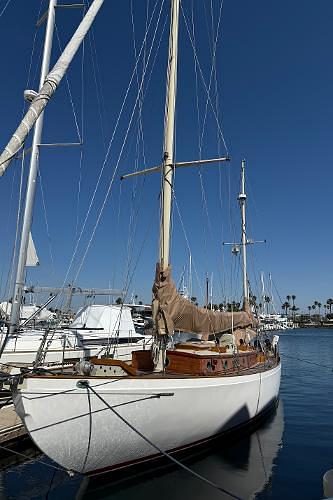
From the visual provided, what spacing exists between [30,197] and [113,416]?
39.3ft

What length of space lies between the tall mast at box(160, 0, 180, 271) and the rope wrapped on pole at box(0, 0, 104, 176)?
3.44 metres

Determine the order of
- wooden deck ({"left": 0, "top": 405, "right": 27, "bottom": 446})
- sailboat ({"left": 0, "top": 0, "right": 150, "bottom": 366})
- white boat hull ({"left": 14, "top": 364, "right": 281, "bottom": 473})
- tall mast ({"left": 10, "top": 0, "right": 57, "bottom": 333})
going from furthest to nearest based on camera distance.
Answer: tall mast ({"left": 10, "top": 0, "right": 57, "bottom": 333})
sailboat ({"left": 0, "top": 0, "right": 150, "bottom": 366})
wooden deck ({"left": 0, "top": 405, "right": 27, "bottom": 446})
white boat hull ({"left": 14, "top": 364, "right": 281, "bottom": 473})

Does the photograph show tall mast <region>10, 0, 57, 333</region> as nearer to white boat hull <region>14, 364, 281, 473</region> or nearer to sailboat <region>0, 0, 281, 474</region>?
sailboat <region>0, 0, 281, 474</region>

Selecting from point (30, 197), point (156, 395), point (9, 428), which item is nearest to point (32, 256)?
point (30, 197)

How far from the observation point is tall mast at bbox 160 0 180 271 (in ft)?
37.0

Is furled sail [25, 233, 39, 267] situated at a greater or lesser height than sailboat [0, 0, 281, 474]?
greater

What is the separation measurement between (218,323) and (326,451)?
4.97 meters

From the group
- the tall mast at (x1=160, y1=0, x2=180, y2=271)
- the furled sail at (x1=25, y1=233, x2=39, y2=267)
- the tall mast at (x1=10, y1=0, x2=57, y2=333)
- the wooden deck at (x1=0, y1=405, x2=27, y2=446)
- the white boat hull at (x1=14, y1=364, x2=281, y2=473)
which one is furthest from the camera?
the furled sail at (x1=25, y1=233, x2=39, y2=267)

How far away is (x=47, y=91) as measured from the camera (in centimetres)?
749

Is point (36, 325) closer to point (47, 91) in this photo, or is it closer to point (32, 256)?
point (32, 256)

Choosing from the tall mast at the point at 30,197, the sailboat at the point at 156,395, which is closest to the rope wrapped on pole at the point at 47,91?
the sailboat at the point at 156,395

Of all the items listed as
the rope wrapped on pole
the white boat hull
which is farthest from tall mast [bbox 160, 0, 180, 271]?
the white boat hull

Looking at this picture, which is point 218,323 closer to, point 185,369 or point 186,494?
point 185,369

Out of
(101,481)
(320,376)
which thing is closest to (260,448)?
(101,481)
